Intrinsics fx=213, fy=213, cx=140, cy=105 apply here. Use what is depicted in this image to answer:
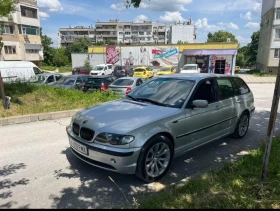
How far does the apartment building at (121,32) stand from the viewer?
91000 mm

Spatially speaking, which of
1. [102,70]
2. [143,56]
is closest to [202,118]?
[102,70]

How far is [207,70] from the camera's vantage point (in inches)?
1139

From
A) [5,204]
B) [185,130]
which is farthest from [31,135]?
[185,130]

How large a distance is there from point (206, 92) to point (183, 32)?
222 feet

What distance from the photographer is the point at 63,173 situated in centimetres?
348

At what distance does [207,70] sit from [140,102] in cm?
2703

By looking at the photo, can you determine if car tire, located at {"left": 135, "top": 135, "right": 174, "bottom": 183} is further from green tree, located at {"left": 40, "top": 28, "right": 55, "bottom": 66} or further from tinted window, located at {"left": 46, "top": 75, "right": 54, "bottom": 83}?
green tree, located at {"left": 40, "top": 28, "right": 55, "bottom": 66}

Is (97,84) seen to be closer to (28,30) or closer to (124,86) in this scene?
(124,86)

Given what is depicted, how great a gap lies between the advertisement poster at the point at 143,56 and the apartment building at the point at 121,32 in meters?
60.1

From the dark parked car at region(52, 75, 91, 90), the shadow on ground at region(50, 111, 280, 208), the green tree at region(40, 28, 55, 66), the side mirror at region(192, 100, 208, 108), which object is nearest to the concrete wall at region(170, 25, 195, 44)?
the green tree at region(40, 28, 55, 66)

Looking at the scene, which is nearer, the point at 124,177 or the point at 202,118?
the point at 124,177

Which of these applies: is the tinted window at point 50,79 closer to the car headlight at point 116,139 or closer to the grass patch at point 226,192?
the car headlight at point 116,139

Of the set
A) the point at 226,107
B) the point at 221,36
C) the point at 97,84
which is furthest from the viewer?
the point at 221,36

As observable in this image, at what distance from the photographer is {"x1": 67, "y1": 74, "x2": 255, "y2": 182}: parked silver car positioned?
9.73 feet
